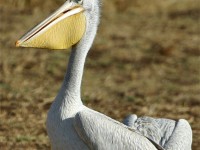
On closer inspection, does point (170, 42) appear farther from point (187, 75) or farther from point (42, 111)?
point (42, 111)

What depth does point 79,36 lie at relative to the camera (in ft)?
17.0

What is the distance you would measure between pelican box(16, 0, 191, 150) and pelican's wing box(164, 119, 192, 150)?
2 centimetres

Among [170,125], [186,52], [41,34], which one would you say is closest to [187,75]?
[186,52]

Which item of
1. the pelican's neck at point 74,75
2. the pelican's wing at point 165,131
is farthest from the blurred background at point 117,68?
the pelican's neck at point 74,75

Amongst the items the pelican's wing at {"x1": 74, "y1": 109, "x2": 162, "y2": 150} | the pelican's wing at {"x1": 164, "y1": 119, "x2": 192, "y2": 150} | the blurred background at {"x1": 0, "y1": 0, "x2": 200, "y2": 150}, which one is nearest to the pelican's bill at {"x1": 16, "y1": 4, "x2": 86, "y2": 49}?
the pelican's wing at {"x1": 74, "y1": 109, "x2": 162, "y2": 150}

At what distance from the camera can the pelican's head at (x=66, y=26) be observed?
501 centimetres

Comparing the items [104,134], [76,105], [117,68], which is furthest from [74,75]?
[117,68]

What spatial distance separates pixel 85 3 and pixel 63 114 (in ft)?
2.65

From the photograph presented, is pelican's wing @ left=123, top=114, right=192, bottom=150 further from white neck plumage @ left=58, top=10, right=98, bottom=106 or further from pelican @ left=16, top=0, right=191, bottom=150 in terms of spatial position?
white neck plumage @ left=58, top=10, right=98, bottom=106

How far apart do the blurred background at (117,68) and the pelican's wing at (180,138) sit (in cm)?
166

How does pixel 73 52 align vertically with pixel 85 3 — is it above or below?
below

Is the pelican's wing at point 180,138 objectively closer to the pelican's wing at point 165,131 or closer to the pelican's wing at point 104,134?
the pelican's wing at point 165,131

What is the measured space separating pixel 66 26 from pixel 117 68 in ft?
16.9

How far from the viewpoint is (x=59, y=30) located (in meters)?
5.12
